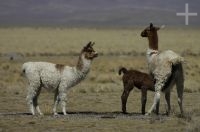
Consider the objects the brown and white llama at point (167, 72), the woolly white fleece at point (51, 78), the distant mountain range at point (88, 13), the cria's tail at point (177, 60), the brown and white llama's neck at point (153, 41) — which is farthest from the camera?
the distant mountain range at point (88, 13)

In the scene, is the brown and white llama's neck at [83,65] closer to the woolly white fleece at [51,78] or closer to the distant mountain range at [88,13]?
the woolly white fleece at [51,78]

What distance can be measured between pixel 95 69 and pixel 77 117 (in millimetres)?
22309

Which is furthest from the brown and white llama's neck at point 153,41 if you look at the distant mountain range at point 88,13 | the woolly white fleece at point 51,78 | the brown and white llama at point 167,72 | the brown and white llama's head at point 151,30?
the distant mountain range at point 88,13

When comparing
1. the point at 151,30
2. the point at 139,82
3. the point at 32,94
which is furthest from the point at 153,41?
the point at 32,94

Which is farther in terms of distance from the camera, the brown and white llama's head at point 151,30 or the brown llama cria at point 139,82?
the brown and white llama's head at point 151,30

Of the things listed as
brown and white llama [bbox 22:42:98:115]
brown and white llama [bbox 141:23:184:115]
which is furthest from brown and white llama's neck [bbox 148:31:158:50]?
brown and white llama [bbox 22:42:98:115]

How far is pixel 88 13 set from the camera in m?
159

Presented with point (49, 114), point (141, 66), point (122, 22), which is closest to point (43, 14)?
point (122, 22)

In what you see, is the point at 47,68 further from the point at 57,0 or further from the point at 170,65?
the point at 57,0

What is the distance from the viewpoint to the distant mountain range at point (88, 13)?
148375 mm

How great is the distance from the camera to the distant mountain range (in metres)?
148

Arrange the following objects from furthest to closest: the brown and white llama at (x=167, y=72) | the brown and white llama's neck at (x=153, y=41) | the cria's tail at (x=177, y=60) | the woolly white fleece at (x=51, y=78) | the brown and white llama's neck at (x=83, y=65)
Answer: the brown and white llama's neck at (x=153, y=41) → the brown and white llama's neck at (x=83, y=65) → the woolly white fleece at (x=51, y=78) → the brown and white llama at (x=167, y=72) → the cria's tail at (x=177, y=60)

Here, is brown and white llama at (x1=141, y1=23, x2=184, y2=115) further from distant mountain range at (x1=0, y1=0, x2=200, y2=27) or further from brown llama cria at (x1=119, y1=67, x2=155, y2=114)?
distant mountain range at (x1=0, y1=0, x2=200, y2=27)

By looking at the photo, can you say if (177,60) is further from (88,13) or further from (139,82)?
(88,13)
